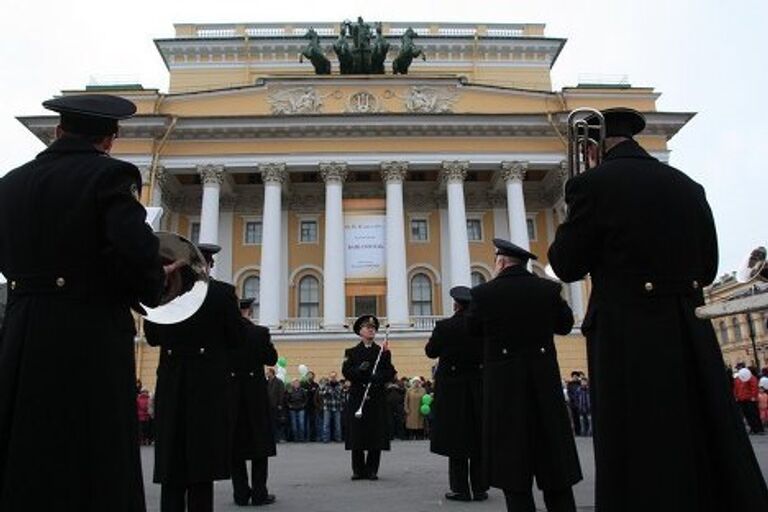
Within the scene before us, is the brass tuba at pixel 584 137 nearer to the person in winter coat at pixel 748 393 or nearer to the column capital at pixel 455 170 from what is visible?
the person in winter coat at pixel 748 393

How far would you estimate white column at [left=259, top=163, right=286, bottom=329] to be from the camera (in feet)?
94.1

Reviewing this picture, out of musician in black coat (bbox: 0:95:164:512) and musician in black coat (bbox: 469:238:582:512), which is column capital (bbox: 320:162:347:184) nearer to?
musician in black coat (bbox: 469:238:582:512)

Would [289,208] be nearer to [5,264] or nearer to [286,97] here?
[286,97]

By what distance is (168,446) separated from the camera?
494 centimetres

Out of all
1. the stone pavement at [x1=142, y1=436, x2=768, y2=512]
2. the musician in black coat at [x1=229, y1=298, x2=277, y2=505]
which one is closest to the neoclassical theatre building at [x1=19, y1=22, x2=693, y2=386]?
the stone pavement at [x1=142, y1=436, x2=768, y2=512]

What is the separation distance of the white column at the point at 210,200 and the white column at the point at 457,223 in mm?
10894

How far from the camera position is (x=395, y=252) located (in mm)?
29219

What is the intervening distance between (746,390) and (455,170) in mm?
18505

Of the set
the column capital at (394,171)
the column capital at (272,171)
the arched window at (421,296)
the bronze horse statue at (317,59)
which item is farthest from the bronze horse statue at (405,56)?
the arched window at (421,296)

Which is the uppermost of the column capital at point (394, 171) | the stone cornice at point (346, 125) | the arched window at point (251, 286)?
the stone cornice at point (346, 125)

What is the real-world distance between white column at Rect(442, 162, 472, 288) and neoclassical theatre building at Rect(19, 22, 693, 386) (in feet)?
0.23

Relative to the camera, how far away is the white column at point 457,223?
98.4 feet

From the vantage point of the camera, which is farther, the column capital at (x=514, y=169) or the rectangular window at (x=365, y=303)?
the rectangular window at (x=365, y=303)

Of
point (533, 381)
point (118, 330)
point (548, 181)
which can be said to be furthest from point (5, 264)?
point (548, 181)
